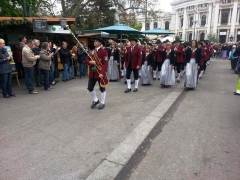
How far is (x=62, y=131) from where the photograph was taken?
3.92 m

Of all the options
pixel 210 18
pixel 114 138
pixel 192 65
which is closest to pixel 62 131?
pixel 114 138

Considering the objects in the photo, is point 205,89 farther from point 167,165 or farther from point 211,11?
point 211,11

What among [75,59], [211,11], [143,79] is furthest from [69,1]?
[211,11]

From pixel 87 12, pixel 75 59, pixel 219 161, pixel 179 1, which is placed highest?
pixel 179 1

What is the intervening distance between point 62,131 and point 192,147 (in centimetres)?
238

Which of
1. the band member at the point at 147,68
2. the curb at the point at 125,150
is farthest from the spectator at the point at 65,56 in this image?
the curb at the point at 125,150

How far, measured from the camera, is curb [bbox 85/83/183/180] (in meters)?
2.68

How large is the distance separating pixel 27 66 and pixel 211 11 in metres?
83.1

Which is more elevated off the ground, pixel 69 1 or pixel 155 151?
pixel 69 1

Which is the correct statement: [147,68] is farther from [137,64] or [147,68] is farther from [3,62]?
[3,62]

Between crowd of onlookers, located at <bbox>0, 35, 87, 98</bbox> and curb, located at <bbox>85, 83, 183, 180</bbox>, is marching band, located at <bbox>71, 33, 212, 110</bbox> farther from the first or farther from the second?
crowd of onlookers, located at <bbox>0, 35, 87, 98</bbox>

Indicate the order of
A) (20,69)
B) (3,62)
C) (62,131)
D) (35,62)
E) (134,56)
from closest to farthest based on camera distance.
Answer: (62,131)
(3,62)
(35,62)
(134,56)
(20,69)

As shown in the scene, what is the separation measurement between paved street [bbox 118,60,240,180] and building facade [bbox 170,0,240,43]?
69584 millimetres

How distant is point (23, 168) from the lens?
279 centimetres
